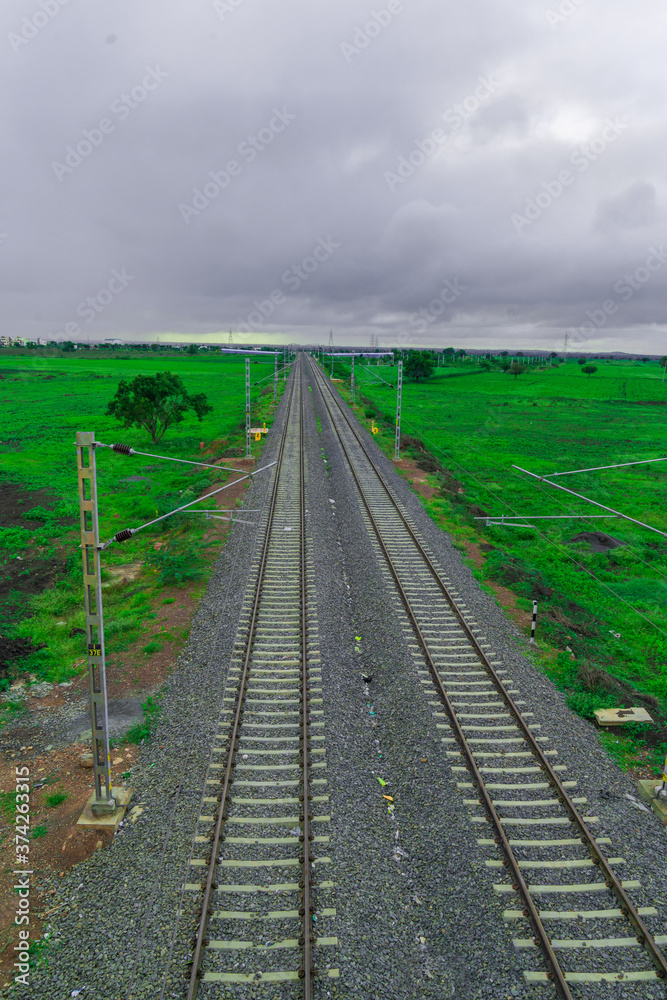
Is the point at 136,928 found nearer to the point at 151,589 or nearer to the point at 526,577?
the point at 151,589

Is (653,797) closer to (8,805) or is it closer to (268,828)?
(268,828)

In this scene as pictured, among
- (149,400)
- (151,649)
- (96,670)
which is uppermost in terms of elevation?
(149,400)

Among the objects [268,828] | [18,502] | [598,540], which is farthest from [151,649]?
[598,540]

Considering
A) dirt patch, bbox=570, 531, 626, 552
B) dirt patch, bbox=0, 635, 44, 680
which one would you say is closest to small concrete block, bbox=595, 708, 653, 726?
dirt patch, bbox=570, 531, 626, 552

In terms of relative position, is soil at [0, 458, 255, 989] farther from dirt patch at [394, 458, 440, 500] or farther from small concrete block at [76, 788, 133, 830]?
dirt patch at [394, 458, 440, 500]

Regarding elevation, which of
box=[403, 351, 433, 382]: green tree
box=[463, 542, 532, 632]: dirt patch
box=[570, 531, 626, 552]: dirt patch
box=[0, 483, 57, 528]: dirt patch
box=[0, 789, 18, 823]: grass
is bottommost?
box=[0, 789, 18, 823]: grass

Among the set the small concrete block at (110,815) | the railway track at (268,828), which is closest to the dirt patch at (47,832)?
the small concrete block at (110,815)

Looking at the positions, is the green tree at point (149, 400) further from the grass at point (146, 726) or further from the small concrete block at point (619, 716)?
the small concrete block at point (619, 716)
